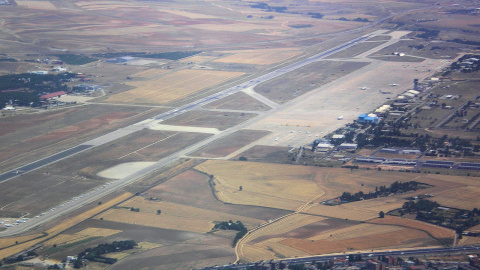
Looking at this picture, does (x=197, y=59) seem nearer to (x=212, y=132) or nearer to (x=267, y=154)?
(x=212, y=132)

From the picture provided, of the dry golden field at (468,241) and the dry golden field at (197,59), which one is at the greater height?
the dry golden field at (197,59)

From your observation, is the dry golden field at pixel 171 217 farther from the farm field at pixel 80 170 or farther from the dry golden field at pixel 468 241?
the dry golden field at pixel 468 241

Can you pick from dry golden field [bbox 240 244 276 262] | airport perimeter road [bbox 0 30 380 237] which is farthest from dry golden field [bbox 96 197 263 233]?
dry golden field [bbox 240 244 276 262]

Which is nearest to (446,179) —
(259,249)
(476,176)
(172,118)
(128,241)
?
(476,176)

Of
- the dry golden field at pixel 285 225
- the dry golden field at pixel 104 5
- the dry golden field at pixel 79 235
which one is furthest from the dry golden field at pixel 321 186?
the dry golden field at pixel 104 5

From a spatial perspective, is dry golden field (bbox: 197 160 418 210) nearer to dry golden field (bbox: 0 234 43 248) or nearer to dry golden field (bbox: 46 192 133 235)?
dry golden field (bbox: 46 192 133 235)
